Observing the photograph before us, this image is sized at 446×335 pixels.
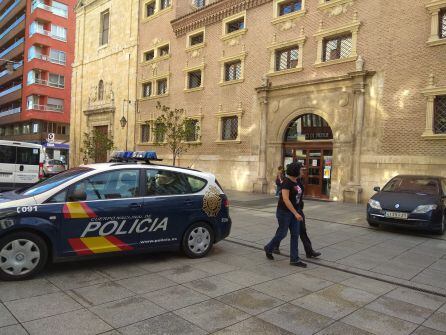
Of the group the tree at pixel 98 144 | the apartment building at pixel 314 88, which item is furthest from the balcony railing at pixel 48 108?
the apartment building at pixel 314 88

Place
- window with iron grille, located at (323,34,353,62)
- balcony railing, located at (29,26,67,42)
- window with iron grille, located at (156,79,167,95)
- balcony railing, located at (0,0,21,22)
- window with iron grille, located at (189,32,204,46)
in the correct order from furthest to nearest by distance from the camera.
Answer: balcony railing, located at (0,0,21,22) → balcony railing, located at (29,26,67,42) → window with iron grille, located at (156,79,167,95) → window with iron grille, located at (189,32,204,46) → window with iron grille, located at (323,34,353,62)

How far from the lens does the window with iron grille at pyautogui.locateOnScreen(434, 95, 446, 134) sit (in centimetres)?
1377

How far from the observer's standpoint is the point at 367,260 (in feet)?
22.2

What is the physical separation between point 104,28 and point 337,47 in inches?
930

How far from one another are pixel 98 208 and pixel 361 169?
12.7 m

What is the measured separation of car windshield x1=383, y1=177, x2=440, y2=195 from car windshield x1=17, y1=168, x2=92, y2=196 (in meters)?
8.08

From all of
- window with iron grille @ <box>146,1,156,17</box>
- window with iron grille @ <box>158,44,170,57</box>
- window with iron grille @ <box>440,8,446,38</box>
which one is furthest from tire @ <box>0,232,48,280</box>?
window with iron grille @ <box>146,1,156,17</box>

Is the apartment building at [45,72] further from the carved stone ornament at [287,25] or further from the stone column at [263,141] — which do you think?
the carved stone ornament at [287,25]

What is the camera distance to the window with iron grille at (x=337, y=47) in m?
16.6

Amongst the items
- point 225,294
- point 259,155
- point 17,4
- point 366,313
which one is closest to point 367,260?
point 366,313

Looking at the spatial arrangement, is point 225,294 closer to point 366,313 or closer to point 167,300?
point 167,300

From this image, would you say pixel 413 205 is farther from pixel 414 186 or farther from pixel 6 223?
pixel 6 223

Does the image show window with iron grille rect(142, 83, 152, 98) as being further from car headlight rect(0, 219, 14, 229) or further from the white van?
car headlight rect(0, 219, 14, 229)

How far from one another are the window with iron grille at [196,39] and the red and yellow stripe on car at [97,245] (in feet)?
66.1
